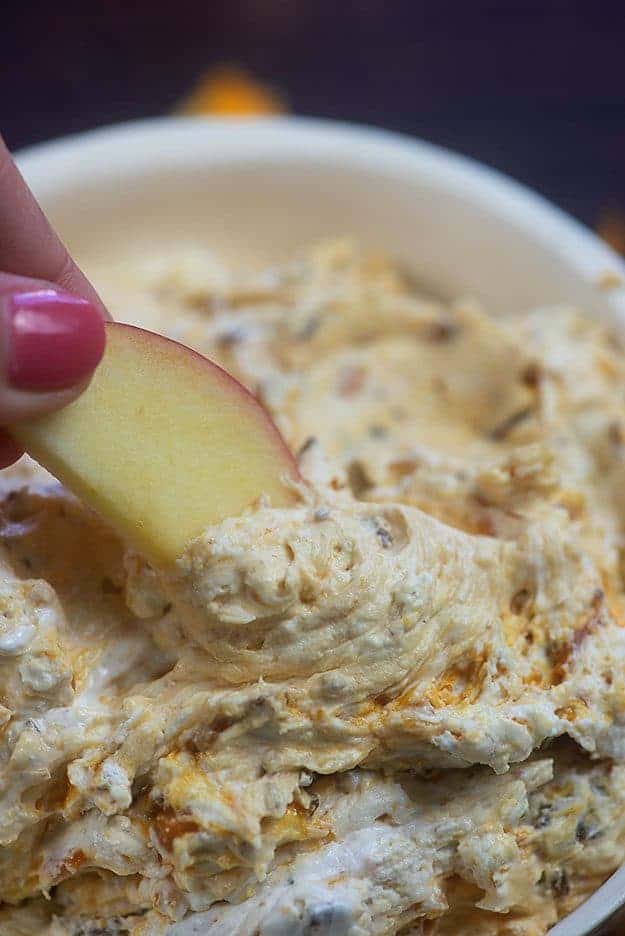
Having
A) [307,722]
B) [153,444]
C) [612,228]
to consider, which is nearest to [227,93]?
[612,228]

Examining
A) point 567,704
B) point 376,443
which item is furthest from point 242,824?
point 376,443

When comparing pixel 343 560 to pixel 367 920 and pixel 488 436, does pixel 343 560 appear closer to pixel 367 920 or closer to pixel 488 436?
pixel 367 920

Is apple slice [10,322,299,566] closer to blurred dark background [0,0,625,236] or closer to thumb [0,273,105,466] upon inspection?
thumb [0,273,105,466]

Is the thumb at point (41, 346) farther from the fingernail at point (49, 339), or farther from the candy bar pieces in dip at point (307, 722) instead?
the candy bar pieces in dip at point (307, 722)

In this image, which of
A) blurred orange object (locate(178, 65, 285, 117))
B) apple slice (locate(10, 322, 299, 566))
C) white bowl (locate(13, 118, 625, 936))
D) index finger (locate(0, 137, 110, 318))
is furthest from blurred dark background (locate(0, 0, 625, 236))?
apple slice (locate(10, 322, 299, 566))

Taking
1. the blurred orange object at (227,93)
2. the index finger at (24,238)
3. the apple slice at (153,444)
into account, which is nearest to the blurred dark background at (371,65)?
the blurred orange object at (227,93)

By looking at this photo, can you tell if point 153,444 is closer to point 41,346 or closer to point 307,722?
point 41,346
